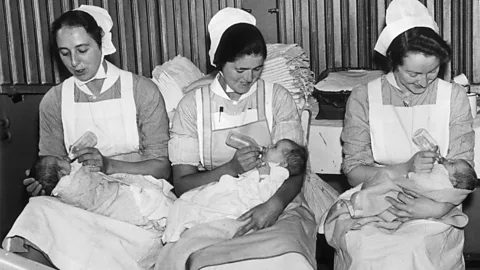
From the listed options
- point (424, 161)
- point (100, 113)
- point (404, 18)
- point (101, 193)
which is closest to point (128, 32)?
point (100, 113)

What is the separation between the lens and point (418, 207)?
9.16 ft

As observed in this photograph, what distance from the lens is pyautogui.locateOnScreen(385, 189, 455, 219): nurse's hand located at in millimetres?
2789

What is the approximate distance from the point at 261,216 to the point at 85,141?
94 cm

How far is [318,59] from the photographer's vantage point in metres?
4.20

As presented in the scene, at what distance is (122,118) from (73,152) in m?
0.27

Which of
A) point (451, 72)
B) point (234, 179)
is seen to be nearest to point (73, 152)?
point (234, 179)

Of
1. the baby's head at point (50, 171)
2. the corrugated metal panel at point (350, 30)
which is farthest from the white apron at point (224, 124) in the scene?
the corrugated metal panel at point (350, 30)

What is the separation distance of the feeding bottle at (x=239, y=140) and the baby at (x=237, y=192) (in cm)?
13

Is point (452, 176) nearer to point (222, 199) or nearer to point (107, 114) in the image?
point (222, 199)

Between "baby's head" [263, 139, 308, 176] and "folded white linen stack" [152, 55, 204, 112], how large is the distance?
39.8 inches

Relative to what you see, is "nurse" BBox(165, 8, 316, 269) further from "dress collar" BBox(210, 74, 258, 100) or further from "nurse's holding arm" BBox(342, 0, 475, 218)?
"nurse's holding arm" BBox(342, 0, 475, 218)

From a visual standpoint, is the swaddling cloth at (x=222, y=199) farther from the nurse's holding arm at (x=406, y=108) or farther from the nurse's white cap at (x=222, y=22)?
the nurse's white cap at (x=222, y=22)

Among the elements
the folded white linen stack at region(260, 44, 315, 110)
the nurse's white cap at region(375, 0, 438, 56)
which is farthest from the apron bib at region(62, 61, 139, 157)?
the nurse's white cap at region(375, 0, 438, 56)

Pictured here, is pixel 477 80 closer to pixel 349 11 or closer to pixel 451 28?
pixel 451 28
